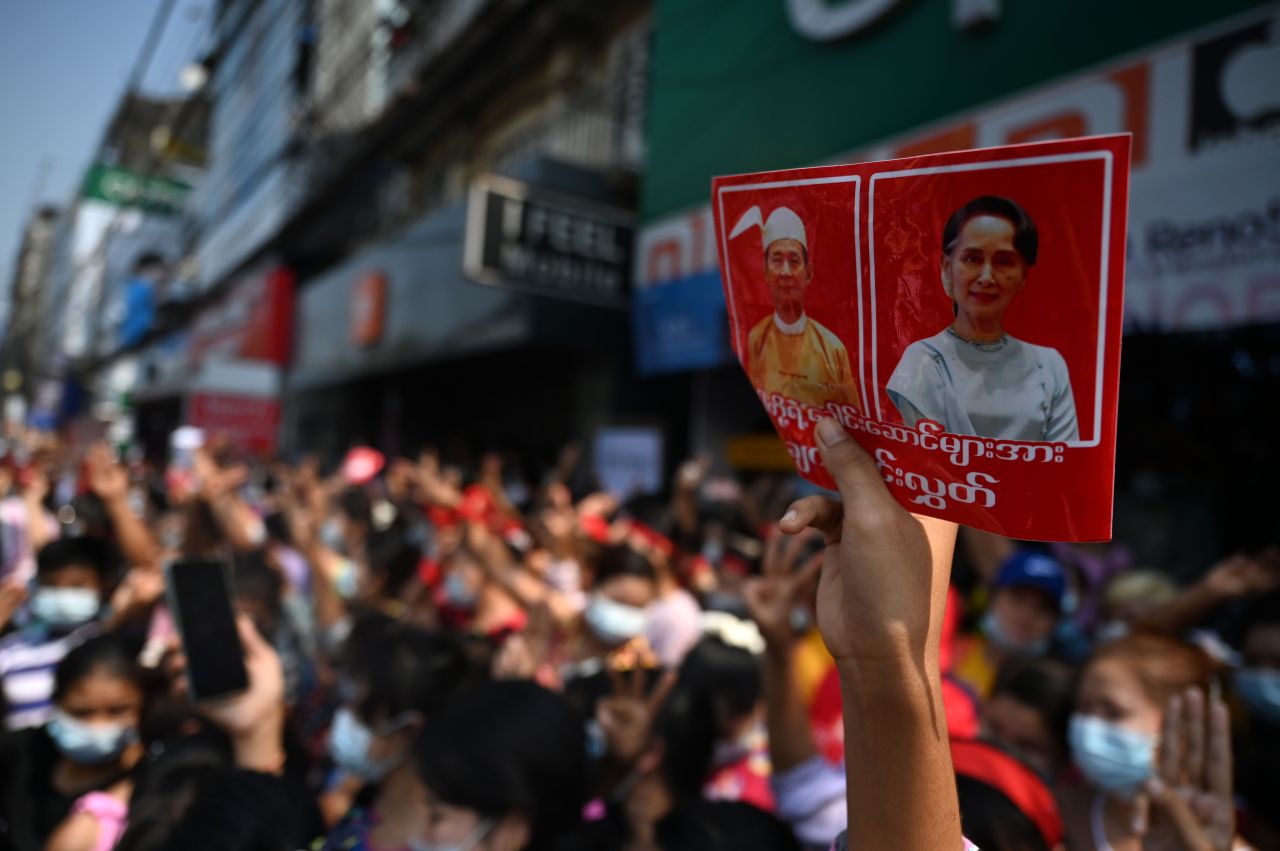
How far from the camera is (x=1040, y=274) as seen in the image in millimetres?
723

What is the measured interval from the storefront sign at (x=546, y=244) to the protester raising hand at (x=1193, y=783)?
19.8 feet

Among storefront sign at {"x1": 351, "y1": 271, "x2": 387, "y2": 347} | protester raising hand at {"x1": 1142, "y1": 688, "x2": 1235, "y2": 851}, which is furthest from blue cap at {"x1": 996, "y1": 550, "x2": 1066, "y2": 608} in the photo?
storefront sign at {"x1": 351, "y1": 271, "x2": 387, "y2": 347}

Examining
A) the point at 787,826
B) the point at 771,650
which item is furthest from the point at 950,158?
the point at 787,826

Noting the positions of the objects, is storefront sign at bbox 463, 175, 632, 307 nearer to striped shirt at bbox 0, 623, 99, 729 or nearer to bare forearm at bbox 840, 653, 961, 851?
striped shirt at bbox 0, 623, 99, 729

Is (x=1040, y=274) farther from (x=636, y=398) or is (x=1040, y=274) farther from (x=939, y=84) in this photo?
(x=636, y=398)

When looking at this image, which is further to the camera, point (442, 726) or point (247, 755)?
point (247, 755)

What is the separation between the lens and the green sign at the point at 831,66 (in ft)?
15.9

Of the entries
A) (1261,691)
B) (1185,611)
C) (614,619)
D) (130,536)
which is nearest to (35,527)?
(130,536)

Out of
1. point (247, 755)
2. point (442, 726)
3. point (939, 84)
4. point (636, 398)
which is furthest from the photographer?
point (636, 398)

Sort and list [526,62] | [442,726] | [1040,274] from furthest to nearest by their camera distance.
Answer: [526,62]
[442,726]
[1040,274]

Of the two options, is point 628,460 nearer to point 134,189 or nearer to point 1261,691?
point 1261,691

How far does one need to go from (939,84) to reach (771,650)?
5111 millimetres

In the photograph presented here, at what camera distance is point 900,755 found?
837 mm

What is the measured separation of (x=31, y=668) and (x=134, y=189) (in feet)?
105
